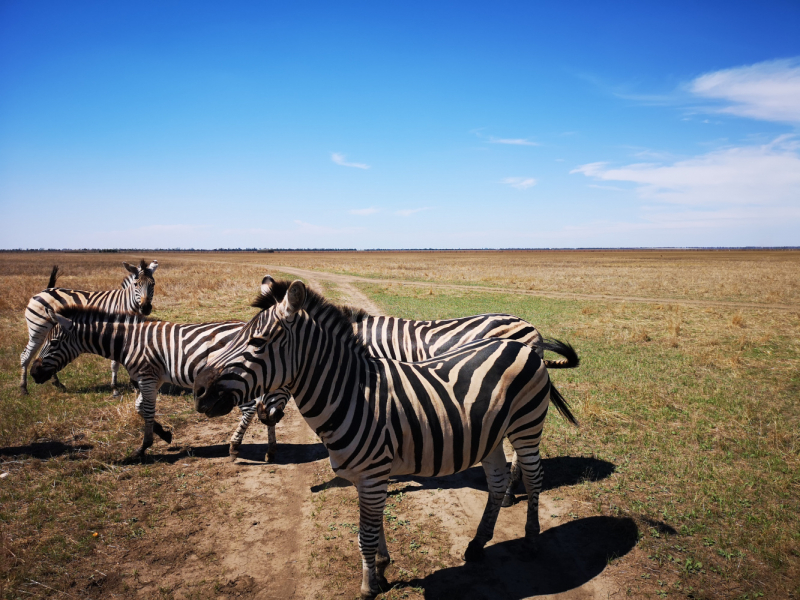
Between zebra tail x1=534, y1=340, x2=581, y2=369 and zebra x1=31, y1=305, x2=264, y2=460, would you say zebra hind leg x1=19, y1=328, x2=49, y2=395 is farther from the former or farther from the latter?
zebra tail x1=534, y1=340, x2=581, y2=369

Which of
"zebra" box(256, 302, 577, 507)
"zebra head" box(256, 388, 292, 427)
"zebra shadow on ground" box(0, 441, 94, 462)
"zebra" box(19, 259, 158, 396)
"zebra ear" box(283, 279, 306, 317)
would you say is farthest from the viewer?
"zebra" box(19, 259, 158, 396)

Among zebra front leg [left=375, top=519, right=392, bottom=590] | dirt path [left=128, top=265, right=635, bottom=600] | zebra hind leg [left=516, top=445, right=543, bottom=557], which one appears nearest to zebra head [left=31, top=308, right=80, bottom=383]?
dirt path [left=128, top=265, right=635, bottom=600]

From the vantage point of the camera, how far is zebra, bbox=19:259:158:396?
962 cm

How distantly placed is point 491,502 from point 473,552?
53 cm

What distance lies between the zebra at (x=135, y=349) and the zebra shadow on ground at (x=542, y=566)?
13.7ft

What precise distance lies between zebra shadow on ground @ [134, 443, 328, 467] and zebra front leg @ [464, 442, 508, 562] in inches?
127

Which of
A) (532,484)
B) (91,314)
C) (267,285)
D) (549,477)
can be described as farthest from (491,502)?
(91,314)

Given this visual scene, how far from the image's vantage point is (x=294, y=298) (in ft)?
11.2

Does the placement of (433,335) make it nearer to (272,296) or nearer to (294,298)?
(272,296)

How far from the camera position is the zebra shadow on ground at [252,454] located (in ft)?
22.1

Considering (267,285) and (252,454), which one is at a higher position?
(267,285)

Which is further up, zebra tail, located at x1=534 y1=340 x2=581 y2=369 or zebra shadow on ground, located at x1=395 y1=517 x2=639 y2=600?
zebra tail, located at x1=534 y1=340 x2=581 y2=369

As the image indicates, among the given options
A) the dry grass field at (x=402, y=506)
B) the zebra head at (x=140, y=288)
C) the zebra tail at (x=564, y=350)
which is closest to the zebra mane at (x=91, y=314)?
the dry grass field at (x=402, y=506)

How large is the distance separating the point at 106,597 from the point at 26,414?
224 inches
